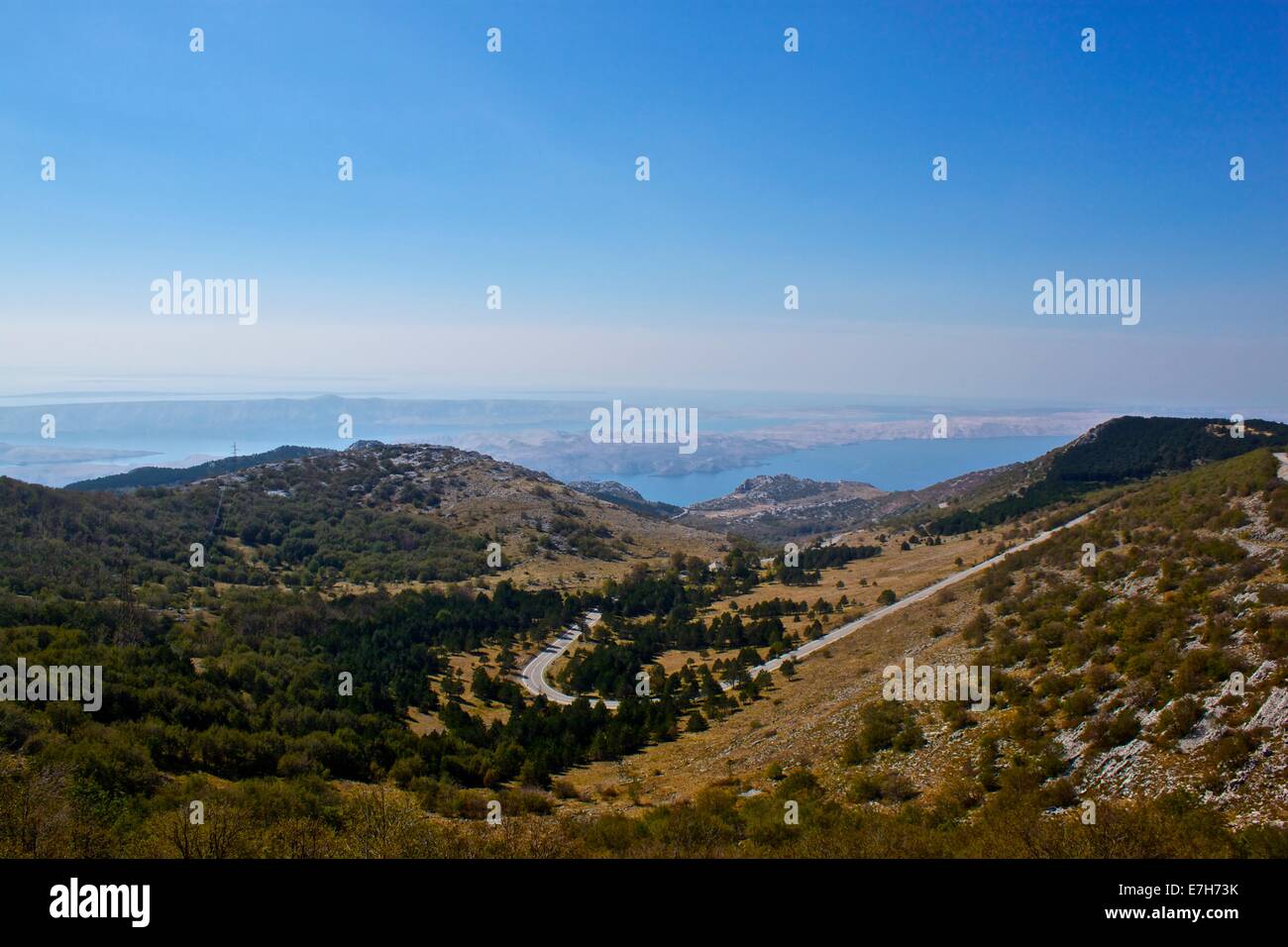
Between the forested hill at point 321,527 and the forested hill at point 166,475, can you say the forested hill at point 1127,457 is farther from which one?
the forested hill at point 166,475

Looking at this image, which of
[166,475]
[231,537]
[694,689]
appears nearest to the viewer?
[694,689]

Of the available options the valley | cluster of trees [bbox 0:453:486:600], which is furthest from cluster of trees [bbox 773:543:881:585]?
cluster of trees [bbox 0:453:486:600]

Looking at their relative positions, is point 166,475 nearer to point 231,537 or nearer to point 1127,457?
point 231,537

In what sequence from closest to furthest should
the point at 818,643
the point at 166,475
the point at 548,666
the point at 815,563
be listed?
1. the point at 818,643
2. the point at 548,666
3. the point at 815,563
4. the point at 166,475

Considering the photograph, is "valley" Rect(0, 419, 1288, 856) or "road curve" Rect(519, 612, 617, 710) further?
"road curve" Rect(519, 612, 617, 710)

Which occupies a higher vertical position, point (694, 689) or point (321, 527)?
point (321, 527)

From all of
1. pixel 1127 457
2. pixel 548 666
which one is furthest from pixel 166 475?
pixel 1127 457

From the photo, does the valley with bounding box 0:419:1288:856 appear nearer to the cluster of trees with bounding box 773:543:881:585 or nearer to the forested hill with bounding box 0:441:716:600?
the cluster of trees with bounding box 773:543:881:585

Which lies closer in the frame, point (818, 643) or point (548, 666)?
point (818, 643)
